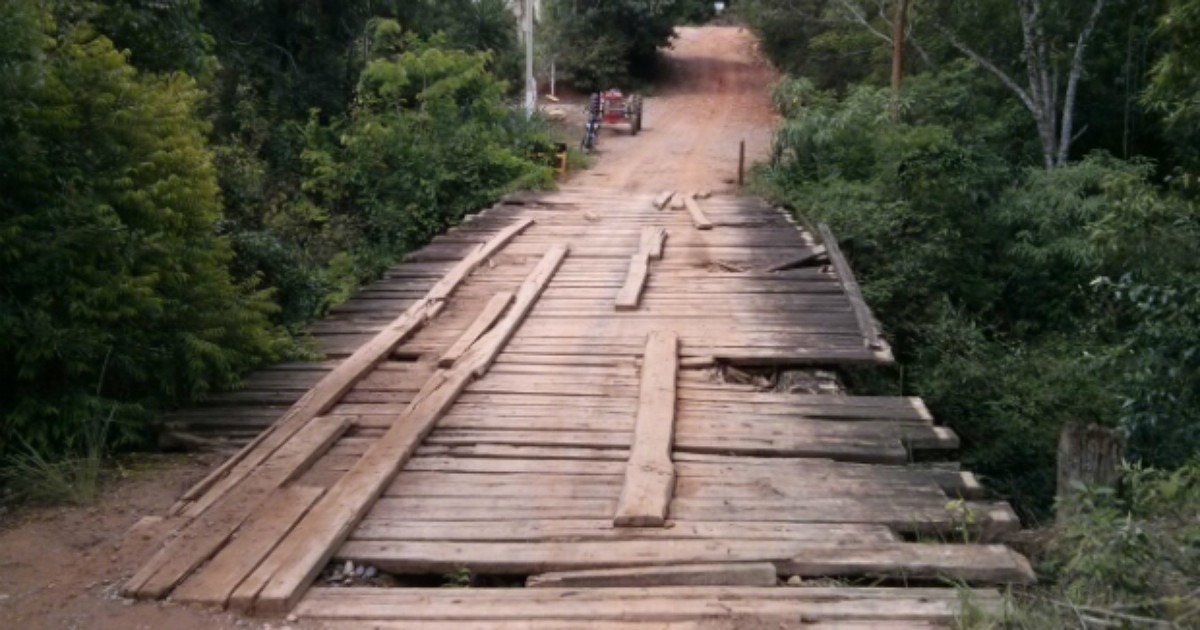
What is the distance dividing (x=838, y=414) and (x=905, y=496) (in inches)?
57.3

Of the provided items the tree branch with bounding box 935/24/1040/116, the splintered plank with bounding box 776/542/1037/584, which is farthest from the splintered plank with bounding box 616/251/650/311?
the tree branch with bounding box 935/24/1040/116

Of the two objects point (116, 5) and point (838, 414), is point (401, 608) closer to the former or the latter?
point (838, 414)

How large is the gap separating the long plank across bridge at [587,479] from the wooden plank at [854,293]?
0.15 ft

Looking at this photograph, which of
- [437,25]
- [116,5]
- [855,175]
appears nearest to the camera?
[116,5]

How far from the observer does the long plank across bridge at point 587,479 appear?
4676mm

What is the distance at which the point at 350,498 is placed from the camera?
221 inches

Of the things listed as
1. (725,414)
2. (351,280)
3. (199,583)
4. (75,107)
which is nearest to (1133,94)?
(351,280)

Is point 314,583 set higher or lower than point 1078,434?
lower

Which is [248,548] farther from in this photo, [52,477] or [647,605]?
[647,605]

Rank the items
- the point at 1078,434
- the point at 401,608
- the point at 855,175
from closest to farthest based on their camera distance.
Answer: the point at 401,608 → the point at 1078,434 → the point at 855,175

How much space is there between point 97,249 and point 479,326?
3415mm

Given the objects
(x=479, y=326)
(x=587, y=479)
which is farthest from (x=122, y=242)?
(x=479, y=326)

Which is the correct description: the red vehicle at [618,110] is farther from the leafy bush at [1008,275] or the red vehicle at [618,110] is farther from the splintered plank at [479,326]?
the splintered plank at [479,326]

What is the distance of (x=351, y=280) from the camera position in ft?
42.4
